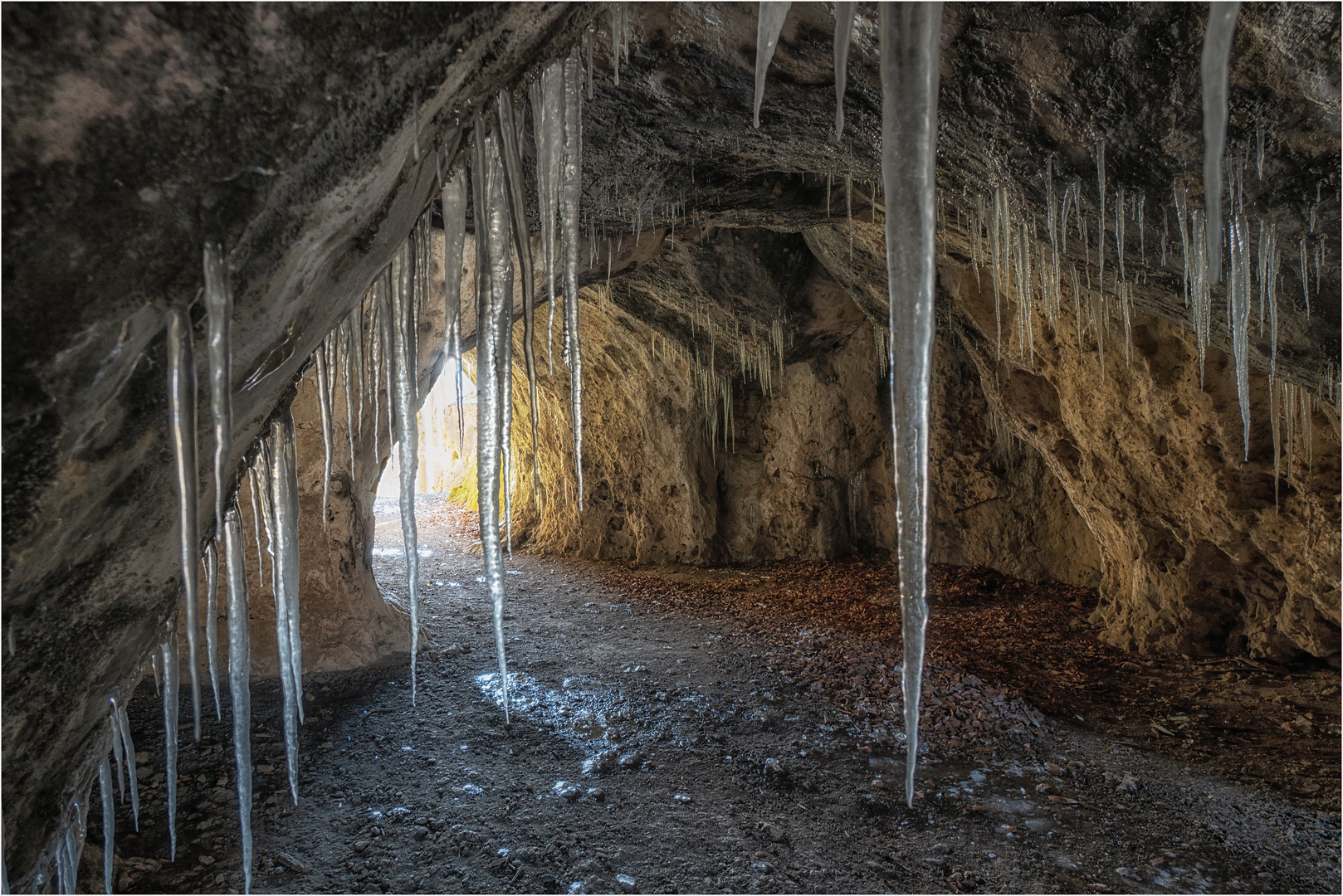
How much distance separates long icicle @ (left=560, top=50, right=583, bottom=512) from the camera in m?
2.40

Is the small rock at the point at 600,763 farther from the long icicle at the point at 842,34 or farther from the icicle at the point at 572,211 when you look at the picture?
the long icicle at the point at 842,34

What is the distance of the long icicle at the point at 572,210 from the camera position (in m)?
2.40

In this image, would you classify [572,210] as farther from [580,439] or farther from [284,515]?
[284,515]

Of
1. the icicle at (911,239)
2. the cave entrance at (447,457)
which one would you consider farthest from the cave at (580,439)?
the cave entrance at (447,457)

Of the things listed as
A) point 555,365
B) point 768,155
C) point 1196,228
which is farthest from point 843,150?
point 555,365

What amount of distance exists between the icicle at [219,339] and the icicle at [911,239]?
1.48 metres

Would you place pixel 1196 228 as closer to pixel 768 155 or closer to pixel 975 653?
pixel 768 155

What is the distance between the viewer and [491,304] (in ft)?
6.82

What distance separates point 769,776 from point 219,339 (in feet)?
13.0

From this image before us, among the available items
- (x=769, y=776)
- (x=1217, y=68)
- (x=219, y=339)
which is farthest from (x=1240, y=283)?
(x=219, y=339)

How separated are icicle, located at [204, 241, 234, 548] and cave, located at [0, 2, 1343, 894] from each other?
0.01 m

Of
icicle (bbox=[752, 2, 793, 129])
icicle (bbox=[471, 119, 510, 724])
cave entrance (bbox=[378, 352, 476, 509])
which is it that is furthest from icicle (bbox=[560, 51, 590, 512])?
cave entrance (bbox=[378, 352, 476, 509])

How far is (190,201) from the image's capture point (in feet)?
4.39

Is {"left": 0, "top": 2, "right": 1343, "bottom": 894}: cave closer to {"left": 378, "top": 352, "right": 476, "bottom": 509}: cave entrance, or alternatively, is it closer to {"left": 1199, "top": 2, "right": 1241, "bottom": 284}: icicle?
{"left": 1199, "top": 2, "right": 1241, "bottom": 284}: icicle
